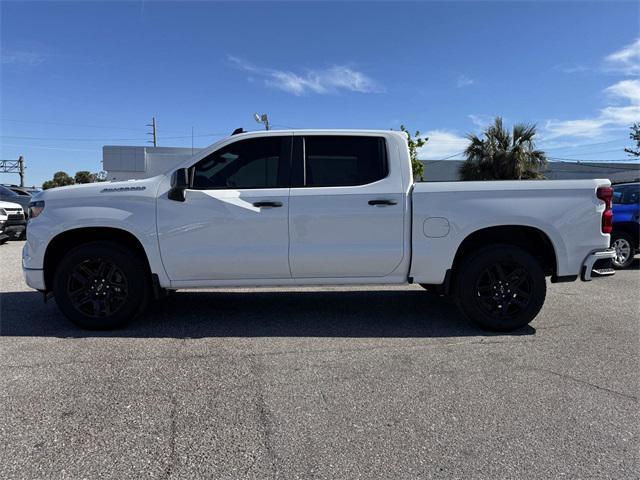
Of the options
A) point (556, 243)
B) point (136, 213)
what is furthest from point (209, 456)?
point (556, 243)

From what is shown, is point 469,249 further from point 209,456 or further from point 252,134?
point 209,456

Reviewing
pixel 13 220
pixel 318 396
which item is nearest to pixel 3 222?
pixel 13 220

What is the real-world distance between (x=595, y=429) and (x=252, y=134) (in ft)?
12.6

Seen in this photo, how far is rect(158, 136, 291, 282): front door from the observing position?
4.51m

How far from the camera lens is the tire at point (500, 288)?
15.1 ft

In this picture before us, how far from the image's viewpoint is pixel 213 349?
4.14 metres

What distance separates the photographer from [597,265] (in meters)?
4.65

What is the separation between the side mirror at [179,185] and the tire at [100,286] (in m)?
0.75

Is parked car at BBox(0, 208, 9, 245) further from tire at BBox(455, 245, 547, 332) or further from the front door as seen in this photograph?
tire at BBox(455, 245, 547, 332)

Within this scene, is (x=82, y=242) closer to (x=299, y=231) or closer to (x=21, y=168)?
(x=299, y=231)

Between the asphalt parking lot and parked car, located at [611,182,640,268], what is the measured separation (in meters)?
4.42

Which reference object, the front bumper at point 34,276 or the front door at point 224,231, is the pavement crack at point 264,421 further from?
the front bumper at point 34,276

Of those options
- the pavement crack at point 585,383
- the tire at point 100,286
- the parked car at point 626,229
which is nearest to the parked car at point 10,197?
the tire at point 100,286

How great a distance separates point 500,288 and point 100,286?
4059 millimetres
